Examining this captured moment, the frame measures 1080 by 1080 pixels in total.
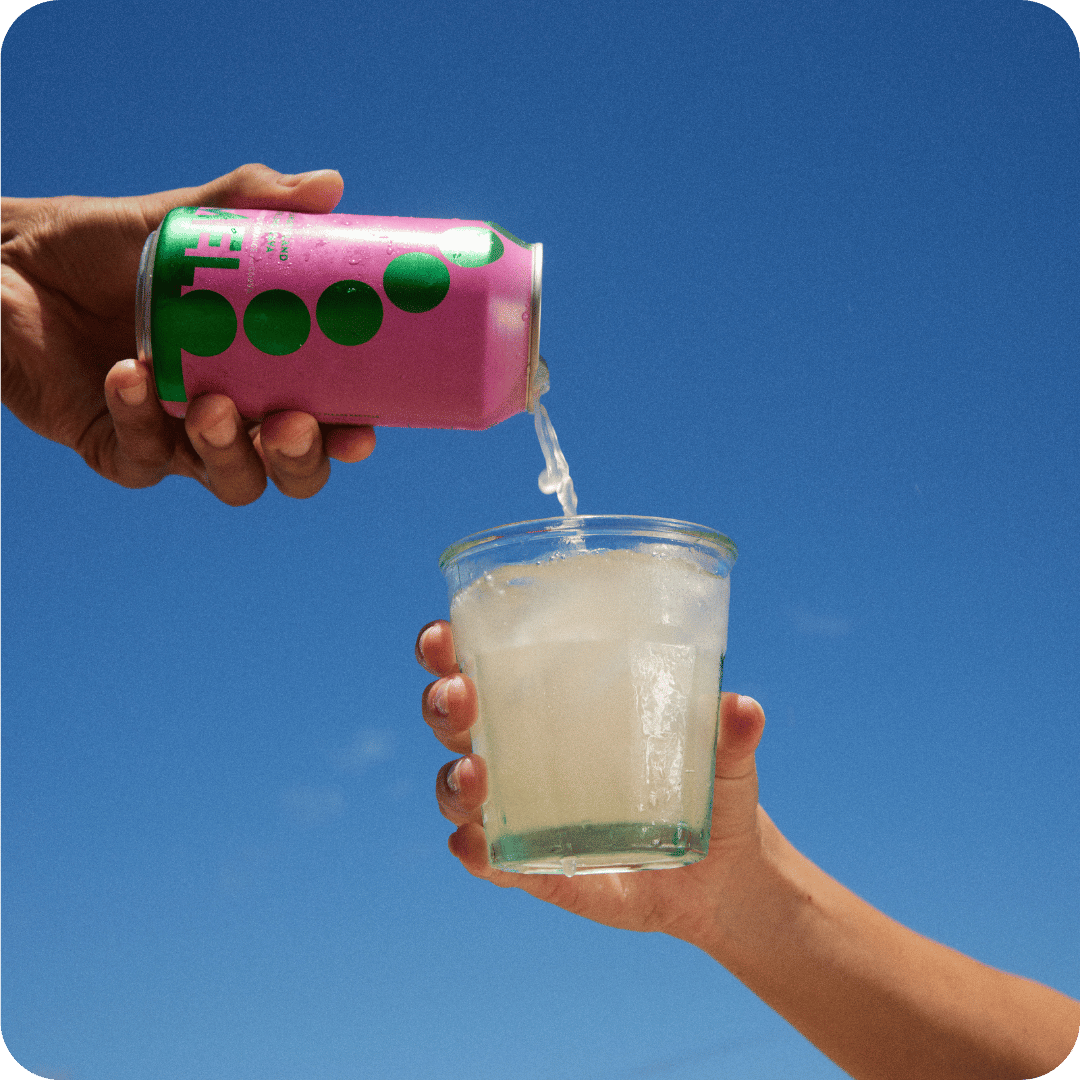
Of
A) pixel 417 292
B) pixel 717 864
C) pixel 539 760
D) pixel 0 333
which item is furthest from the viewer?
pixel 0 333

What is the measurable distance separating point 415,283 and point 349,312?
15cm

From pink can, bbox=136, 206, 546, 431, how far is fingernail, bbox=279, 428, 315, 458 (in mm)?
55

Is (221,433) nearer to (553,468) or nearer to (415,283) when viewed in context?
(415,283)

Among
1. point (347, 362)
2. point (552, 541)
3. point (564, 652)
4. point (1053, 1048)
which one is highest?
point (347, 362)

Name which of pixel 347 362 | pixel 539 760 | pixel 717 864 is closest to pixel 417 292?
pixel 347 362

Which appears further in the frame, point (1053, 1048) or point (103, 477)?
A: point (103, 477)

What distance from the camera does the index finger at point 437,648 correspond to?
201 cm

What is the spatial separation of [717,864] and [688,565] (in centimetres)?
102

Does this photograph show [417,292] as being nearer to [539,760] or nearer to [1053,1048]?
[539,760]

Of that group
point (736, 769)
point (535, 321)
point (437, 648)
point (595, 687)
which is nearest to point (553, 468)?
point (535, 321)

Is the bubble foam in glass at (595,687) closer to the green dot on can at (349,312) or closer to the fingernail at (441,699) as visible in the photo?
the fingernail at (441,699)

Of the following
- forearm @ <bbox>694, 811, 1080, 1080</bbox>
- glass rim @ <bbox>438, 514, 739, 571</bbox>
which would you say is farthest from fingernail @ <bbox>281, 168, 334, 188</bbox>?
forearm @ <bbox>694, 811, 1080, 1080</bbox>

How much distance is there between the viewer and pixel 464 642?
1.72 meters

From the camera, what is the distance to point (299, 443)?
6.29ft
